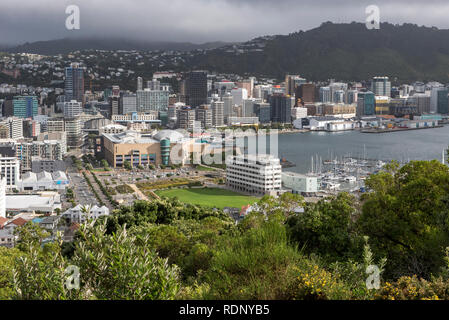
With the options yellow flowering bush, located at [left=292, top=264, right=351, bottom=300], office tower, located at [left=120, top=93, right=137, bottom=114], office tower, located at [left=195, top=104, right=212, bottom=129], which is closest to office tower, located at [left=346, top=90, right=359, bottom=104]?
office tower, located at [left=195, top=104, right=212, bottom=129]

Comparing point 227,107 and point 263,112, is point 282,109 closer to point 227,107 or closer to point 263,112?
point 263,112

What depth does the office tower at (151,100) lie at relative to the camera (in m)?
21.8

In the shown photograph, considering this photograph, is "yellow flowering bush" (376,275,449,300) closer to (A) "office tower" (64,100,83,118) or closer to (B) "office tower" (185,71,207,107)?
(A) "office tower" (64,100,83,118)

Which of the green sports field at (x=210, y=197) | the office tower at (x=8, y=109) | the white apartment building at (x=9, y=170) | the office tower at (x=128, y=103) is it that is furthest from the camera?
the office tower at (x=128, y=103)

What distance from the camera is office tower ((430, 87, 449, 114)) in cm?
2581

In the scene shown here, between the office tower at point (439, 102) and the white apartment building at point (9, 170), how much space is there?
21.6 meters

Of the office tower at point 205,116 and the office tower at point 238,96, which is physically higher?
the office tower at point 238,96

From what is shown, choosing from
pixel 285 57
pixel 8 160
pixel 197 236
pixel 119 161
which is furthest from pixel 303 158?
pixel 285 57

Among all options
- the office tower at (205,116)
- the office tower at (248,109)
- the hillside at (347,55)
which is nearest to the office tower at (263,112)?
the office tower at (248,109)

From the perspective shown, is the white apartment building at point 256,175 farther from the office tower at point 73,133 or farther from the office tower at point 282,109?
the office tower at point 282,109

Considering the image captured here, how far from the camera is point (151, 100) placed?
22203 millimetres

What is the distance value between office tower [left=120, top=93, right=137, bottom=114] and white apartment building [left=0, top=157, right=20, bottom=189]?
1154cm

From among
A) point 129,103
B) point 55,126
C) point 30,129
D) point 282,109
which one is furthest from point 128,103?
point 55,126
